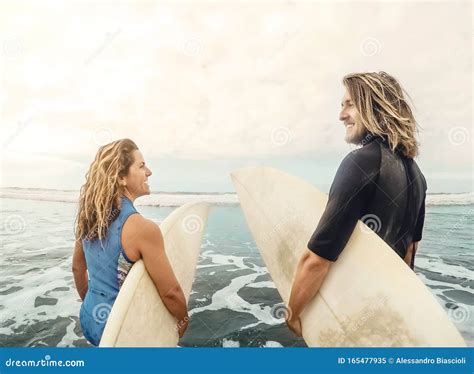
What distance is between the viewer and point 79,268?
174 centimetres

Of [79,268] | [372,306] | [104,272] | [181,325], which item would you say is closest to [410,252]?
[372,306]

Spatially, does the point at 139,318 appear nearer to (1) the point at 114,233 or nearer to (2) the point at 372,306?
(1) the point at 114,233

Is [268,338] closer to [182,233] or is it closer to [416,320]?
[182,233]

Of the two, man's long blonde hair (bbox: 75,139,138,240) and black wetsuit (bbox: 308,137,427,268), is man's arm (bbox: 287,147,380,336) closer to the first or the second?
black wetsuit (bbox: 308,137,427,268)

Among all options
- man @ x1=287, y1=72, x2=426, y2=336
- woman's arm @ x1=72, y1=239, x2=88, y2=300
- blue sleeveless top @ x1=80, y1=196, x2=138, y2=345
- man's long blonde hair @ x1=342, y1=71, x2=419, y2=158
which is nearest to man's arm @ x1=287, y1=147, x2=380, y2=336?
man @ x1=287, y1=72, x2=426, y2=336

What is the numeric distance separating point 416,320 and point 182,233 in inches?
64.0

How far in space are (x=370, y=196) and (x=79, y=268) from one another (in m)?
1.34

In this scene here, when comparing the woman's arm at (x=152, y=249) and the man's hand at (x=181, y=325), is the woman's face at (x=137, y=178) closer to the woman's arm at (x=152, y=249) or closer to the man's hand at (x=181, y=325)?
the woman's arm at (x=152, y=249)

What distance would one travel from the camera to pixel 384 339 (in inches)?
59.2

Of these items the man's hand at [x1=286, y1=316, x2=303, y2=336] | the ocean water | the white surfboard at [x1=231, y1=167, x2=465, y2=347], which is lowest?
the ocean water

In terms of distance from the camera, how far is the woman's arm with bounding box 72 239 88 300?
1.69m

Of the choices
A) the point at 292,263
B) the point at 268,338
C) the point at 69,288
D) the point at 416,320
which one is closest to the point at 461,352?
the point at 416,320

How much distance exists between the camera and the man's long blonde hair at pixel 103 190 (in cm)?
141

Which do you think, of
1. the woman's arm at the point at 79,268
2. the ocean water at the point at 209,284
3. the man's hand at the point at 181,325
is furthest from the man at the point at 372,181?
the ocean water at the point at 209,284
